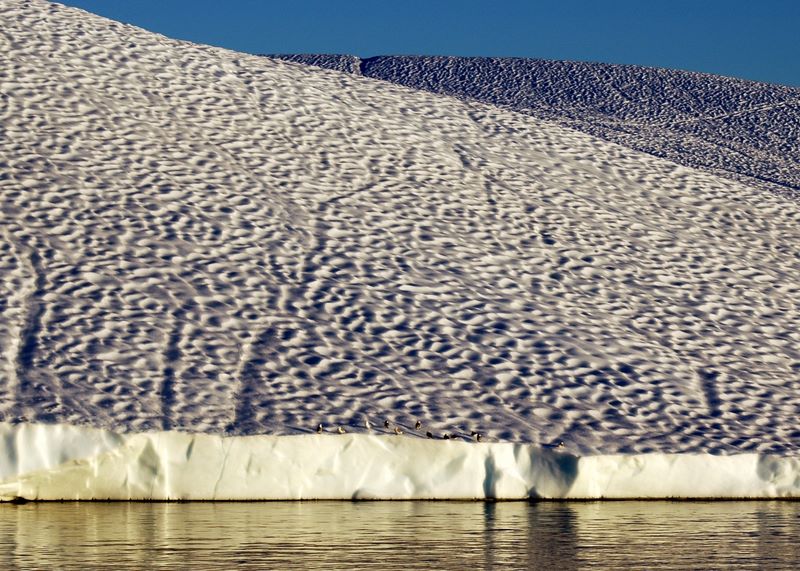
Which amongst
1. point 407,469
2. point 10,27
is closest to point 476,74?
point 10,27

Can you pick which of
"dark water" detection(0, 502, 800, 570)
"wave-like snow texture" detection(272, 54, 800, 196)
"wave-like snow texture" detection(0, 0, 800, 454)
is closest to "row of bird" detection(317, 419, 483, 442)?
"wave-like snow texture" detection(0, 0, 800, 454)

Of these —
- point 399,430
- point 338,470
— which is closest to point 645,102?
point 399,430

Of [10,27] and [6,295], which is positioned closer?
[6,295]

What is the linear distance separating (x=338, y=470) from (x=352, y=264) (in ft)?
11.0

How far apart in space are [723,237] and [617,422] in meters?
4.73

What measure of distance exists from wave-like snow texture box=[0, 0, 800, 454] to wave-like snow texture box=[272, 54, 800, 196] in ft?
25.4

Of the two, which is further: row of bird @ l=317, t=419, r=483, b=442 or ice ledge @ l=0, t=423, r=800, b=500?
row of bird @ l=317, t=419, r=483, b=442

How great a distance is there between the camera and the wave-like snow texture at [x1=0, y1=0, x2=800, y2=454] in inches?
331

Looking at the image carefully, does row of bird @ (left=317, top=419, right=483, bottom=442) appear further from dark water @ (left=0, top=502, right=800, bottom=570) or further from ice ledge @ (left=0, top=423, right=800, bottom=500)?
dark water @ (left=0, top=502, right=800, bottom=570)

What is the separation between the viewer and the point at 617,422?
27.8 ft

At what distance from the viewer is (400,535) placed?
5730 mm

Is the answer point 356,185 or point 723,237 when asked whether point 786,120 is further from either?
point 356,185

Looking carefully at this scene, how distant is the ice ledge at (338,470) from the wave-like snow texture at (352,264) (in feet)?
0.73

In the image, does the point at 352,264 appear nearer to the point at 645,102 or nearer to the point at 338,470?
the point at 338,470
